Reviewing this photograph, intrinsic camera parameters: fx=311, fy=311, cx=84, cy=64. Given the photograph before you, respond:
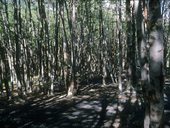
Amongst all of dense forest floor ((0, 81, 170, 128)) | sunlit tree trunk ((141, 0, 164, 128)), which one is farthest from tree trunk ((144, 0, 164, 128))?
dense forest floor ((0, 81, 170, 128))

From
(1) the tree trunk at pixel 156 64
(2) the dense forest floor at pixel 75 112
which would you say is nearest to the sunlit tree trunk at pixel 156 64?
(1) the tree trunk at pixel 156 64

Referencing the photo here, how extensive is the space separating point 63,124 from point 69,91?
24.9 feet

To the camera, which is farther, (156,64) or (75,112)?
(75,112)

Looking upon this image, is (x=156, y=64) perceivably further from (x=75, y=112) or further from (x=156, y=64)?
(x=75, y=112)

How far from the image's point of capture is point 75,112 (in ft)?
53.6

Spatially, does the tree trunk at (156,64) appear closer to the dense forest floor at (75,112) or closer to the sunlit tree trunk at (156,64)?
the sunlit tree trunk at (156,64)

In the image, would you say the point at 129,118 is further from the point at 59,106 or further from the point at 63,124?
the point at 59,106

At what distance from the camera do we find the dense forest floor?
13.7 meters

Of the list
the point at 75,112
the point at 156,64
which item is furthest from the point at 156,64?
the point at 75,112

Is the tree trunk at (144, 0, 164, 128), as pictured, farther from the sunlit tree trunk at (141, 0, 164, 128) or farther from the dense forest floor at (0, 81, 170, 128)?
the dense forest floor at (0, 81, 170, 128)

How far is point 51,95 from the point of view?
22.8 m

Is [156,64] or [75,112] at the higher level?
[156,64]

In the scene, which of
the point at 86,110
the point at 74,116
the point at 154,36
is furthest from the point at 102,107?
the point at 154,36

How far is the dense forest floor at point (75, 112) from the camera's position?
13.7m
